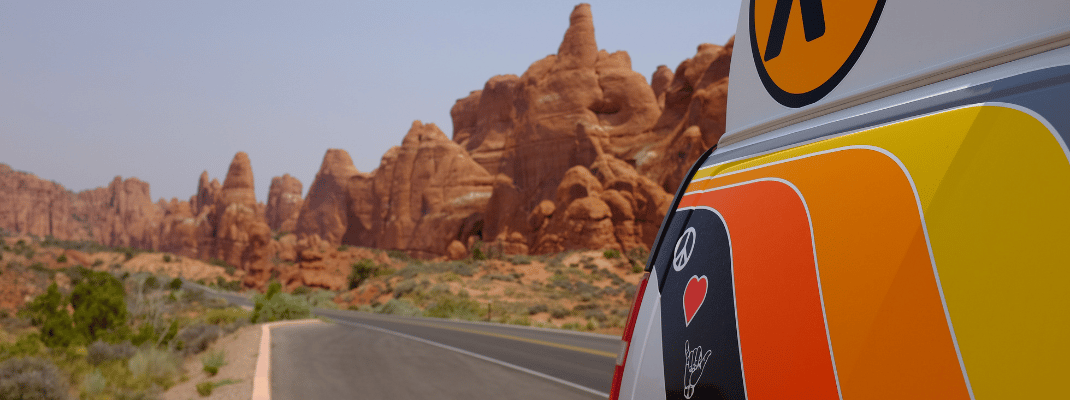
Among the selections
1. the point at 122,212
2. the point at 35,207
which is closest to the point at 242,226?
the point at 35,207

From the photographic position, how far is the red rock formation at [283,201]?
13850 cm

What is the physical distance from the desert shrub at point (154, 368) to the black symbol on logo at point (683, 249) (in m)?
10.7

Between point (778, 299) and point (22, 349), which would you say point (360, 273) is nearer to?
point (22, 349)

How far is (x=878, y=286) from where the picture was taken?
125cm

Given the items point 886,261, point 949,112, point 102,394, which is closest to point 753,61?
point 949,112

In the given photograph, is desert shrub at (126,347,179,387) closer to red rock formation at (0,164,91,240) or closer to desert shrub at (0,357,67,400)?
desert shrub at (0,357,67,400)

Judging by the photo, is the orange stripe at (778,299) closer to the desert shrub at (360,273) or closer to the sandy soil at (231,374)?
the sandy soil at (231,374)

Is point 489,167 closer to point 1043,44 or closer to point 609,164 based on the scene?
point 609,164

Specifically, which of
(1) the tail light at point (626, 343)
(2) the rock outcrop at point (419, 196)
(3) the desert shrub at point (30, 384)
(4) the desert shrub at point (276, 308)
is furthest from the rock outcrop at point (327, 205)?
(1) the tail light at point (626, 343)

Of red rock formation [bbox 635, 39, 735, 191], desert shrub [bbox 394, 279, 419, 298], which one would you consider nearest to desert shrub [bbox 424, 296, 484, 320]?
desert shrub [bbox 394, 279, 419, 298]

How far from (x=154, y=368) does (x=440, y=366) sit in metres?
5.15

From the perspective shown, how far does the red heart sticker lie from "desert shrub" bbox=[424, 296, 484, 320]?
90.9 ft

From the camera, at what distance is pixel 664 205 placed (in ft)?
176

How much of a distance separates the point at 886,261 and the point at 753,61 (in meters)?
1.06
